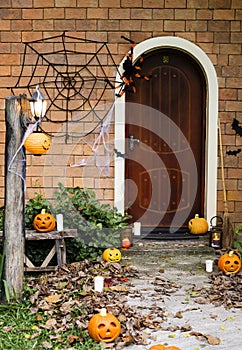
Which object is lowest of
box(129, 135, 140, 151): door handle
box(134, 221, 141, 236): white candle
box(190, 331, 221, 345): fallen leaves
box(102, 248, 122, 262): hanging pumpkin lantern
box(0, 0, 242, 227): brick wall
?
Result: box(190, 331, 221, 345): fallen leaves

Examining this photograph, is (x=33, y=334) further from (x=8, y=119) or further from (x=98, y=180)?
(x=98, y=180)

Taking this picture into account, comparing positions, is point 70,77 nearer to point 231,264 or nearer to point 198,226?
point 198,226

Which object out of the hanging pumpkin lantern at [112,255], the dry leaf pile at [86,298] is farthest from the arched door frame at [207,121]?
the dry leaf pile at [86,298]

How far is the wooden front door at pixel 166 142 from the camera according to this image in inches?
255

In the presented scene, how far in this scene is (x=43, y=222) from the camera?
5320 millimetres

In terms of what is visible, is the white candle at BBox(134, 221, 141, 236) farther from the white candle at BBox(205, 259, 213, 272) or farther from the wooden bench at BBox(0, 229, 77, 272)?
the white candle at BBox(205, 259, 213, 272)

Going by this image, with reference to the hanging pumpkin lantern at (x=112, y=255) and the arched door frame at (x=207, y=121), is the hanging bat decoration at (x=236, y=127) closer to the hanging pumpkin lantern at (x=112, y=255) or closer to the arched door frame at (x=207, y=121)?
the arched door frame at (x=207, y=121)

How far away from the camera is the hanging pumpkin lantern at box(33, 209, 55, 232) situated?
5.32 metres

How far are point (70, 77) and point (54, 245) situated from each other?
6.96ft

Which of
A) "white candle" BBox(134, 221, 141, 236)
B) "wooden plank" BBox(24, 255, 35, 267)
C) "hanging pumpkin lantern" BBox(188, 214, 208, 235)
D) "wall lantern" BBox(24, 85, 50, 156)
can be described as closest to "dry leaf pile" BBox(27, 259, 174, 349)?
"wooden plank" BBox(24, 255, 35, 267)

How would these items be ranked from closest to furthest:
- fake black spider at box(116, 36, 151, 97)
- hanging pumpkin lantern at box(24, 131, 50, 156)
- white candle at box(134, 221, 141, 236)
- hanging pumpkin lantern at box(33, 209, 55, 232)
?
1. hanging pumpkin lantern at box(24, 131, 50, 156)
2. hanging pumpkin lantern at box(33, 209, 55, 232)
3. fake black spider at box(116, 36, 151, 97)
4. white candle at box(134, 221, 141, 236)

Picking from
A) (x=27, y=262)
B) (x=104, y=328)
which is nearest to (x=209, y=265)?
(x=27, y=262)

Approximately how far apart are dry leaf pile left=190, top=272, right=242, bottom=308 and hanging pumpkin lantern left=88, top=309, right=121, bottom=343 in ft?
3.35

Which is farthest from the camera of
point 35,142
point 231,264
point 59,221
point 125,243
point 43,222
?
point 125,243
